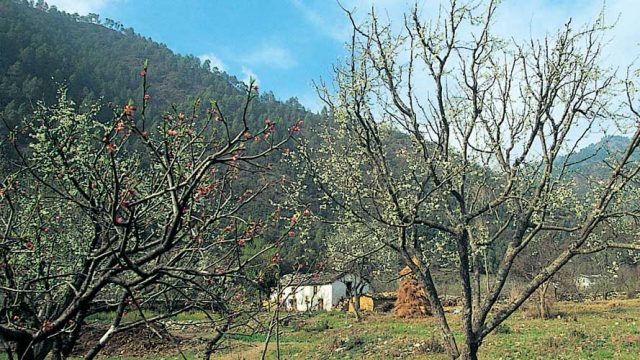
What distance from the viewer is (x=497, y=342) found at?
21.8m

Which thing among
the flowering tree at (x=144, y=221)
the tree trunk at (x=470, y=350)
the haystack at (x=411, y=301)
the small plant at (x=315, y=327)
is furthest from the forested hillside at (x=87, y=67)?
the haystack at (x=411, y=301)

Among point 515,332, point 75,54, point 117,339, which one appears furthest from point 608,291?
point 75,54

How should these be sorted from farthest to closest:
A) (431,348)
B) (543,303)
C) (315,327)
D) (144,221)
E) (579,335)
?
1. (315,327)
2. (543,303)
3. (579,335)
4. (431,348)
5. (144,221)

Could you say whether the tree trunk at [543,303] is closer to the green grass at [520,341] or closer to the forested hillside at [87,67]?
the green grass at [520,341]

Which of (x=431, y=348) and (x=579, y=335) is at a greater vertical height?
(x=579, y=335)

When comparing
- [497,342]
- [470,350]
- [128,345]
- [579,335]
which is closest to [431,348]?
[497,342]

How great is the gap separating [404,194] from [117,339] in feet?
83.4

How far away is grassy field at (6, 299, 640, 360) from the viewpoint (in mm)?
18859

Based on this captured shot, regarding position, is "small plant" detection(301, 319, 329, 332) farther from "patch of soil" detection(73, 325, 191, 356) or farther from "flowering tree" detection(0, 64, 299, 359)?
"flowering tree" detection(0, 64, 299, 359)

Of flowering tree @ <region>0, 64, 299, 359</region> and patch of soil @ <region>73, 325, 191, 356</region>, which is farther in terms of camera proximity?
patch of soil @ <region>73, 325, 191, 356</region>

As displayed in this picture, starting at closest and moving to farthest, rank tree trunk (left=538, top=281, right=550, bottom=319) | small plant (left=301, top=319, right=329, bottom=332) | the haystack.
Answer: tree trunk (left=538, top=281, right=550, bottom=319) → small plant (left=301, top=319, right=329, bottom=332) → the haystack

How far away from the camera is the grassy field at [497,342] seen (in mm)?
18859

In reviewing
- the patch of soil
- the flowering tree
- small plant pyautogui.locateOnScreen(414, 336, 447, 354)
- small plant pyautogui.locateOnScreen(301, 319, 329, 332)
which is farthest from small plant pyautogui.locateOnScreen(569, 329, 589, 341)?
the patch of soil

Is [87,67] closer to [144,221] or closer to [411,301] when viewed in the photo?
[411,301]
